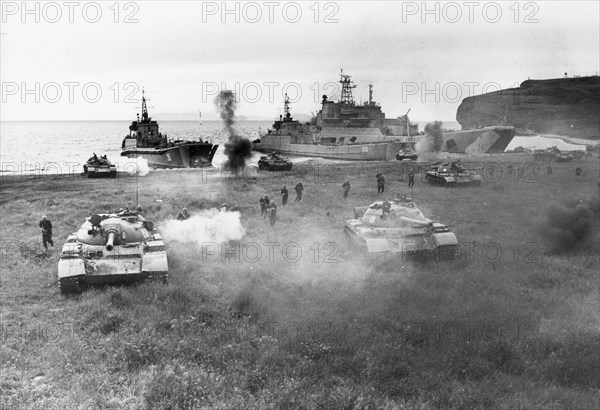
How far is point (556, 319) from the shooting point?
977cm

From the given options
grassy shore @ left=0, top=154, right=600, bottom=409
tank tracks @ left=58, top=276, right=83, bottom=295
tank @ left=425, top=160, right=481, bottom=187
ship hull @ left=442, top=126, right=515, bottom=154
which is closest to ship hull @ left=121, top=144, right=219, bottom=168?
ship hull @ left=442, top=126, right=515, bottom=154

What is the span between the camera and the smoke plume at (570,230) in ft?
51.1

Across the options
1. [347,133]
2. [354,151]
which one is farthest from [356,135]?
[354,151]

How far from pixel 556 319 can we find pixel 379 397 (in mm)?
4720

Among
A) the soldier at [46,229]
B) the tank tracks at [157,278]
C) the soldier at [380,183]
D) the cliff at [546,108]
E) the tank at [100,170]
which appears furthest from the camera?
the cliff at [546,108]

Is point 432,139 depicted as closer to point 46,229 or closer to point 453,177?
point 453,177

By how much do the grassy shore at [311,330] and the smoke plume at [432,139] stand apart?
125 feet

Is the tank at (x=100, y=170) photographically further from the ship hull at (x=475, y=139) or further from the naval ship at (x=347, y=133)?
the ship hull at (x=475, y=139)

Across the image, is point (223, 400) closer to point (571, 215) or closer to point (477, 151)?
point (571, 215)

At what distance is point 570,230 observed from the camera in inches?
630

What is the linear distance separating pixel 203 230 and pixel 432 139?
137 ft

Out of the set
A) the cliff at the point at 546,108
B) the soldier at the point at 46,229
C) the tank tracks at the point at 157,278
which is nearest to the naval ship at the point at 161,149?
the soldier at the point at 46,229

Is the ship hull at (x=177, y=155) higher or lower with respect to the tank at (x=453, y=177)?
higher

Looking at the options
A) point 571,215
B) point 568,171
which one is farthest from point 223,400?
point 568,171
